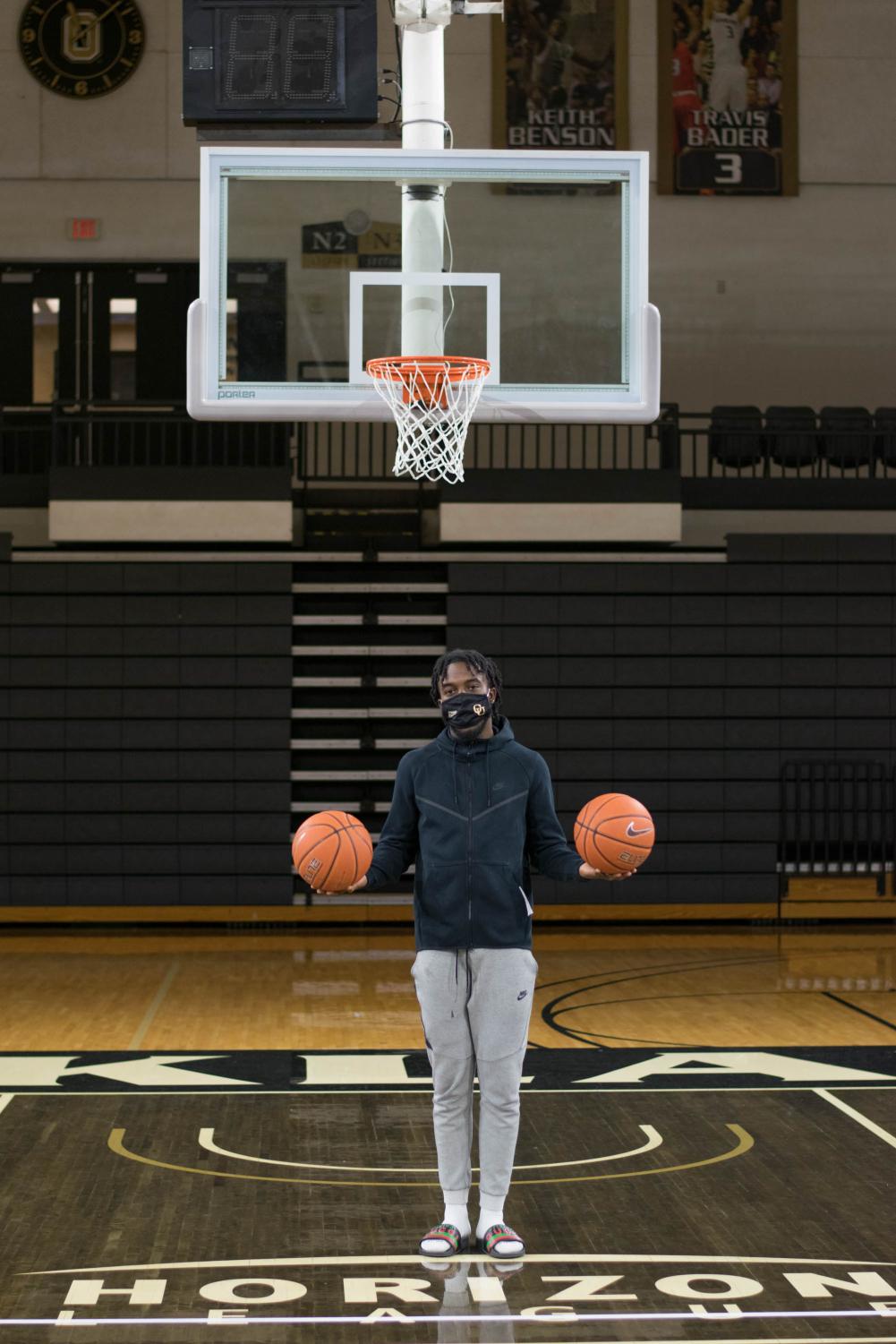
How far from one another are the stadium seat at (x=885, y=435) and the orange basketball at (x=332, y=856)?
9.54 m

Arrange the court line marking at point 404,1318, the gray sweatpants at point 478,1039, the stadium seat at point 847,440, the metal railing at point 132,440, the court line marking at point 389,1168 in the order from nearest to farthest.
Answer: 1. the court line marking at point 404,1318
2. the gray sweatpants at point 478,1039
3. the court line marking at point 389,1168
4. the metal railing at point 132,440
5. the stadium seat at point 847,440

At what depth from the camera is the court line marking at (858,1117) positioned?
19.4 ft

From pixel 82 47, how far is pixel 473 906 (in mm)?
12028

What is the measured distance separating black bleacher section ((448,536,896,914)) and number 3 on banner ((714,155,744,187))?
4.10 meters

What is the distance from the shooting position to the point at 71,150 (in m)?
14.1

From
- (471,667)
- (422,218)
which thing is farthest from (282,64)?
(471,667)

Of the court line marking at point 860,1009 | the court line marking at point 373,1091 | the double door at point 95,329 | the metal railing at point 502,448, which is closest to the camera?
the court line marking at point 373,1091

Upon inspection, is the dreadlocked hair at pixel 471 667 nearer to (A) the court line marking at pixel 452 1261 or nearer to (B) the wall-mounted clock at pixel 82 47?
(A) the court line marking at pixel 452 1261

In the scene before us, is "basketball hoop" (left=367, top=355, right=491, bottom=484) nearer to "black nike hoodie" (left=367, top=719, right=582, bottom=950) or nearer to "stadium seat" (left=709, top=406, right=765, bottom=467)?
"black nike hoodie" (left=367, top=719, right=582, bottom=950)

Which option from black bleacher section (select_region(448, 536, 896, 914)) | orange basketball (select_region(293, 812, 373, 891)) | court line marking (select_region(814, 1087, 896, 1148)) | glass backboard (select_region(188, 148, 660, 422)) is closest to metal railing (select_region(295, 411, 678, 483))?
black bleacher section (select_region(448, 536, 896, 914))

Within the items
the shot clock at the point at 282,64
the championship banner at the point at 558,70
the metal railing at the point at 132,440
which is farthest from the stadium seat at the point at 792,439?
the shot clock at the point at 282,64

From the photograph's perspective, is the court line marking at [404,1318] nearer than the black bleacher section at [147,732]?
Yes

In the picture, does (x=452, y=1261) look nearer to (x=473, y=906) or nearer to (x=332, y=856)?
(x=473, y=906)

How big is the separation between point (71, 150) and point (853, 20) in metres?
7.36
